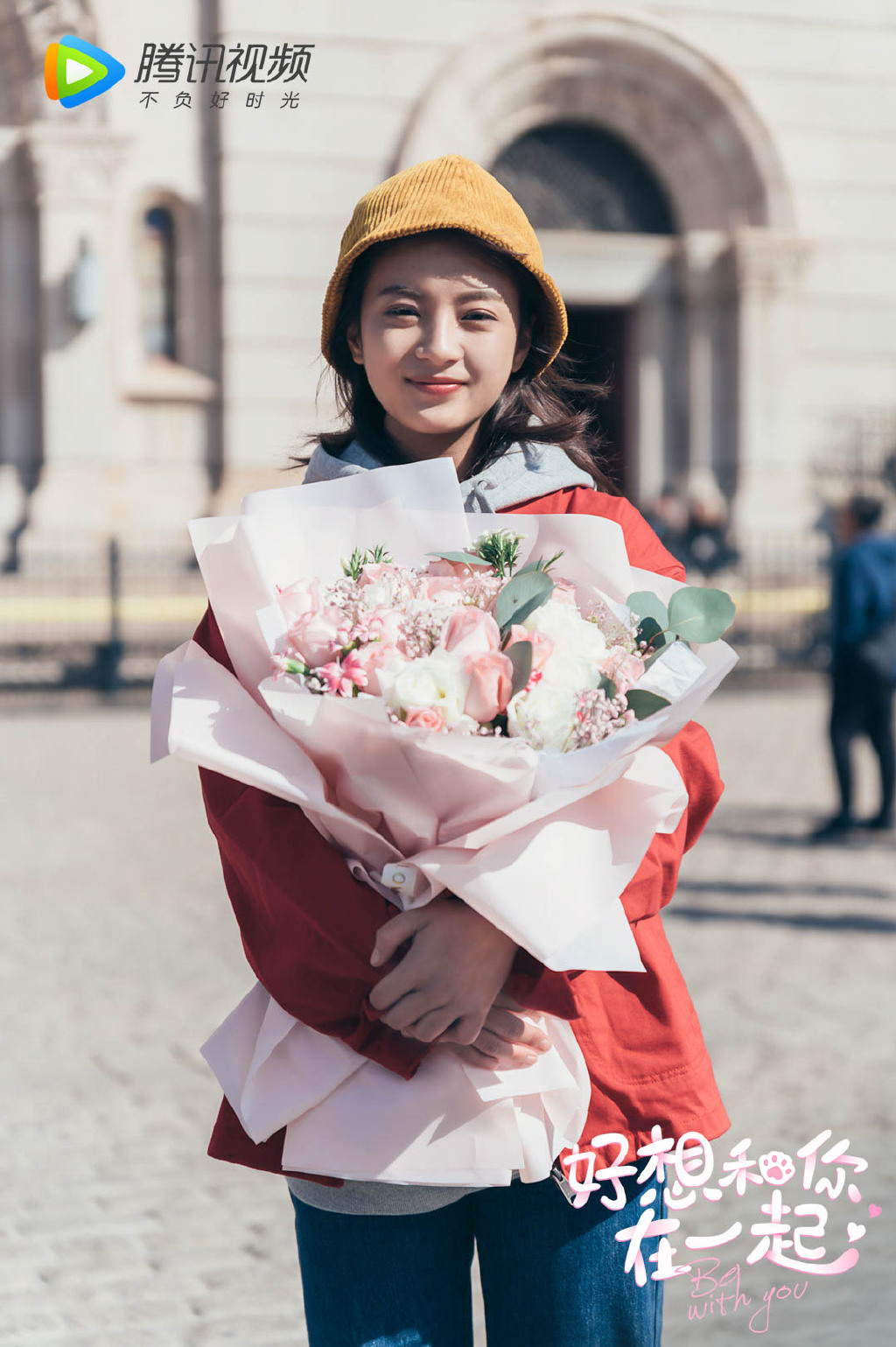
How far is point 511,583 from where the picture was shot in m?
1.79

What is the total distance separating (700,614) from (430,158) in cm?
1644

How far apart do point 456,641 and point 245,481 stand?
1640 centimetres

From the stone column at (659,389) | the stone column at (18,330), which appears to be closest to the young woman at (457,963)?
the stone column at (18,330)

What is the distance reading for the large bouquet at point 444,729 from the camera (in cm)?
170

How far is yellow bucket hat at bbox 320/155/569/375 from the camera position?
6.58 ft

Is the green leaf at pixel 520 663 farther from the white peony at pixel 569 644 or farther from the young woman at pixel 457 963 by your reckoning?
the young woman at pixel 457 963

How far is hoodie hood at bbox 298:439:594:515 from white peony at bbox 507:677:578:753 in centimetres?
35

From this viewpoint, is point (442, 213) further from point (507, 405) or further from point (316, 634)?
point (316, 634)

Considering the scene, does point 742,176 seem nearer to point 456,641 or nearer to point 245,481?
point 245,481

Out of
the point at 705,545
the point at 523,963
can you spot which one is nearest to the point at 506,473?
the point at 523,963

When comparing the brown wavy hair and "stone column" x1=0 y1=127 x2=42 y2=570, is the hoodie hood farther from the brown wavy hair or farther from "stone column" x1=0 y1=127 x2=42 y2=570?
"stone column" x1=0 y1=127 x2=42 y2=570

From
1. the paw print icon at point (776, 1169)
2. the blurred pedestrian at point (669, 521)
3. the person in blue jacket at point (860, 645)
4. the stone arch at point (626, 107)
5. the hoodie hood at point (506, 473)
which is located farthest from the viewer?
the stone arch at point (626, 107)

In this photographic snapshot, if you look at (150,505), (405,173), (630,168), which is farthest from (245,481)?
(405,173)

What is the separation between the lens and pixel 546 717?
1703 millimetres
